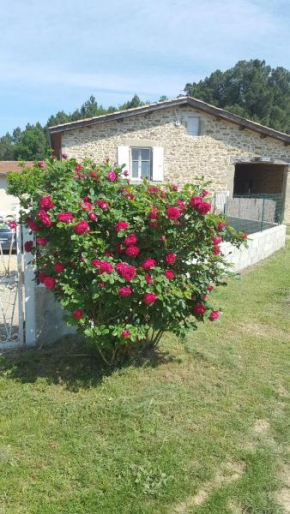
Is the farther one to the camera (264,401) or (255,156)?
(255,156)

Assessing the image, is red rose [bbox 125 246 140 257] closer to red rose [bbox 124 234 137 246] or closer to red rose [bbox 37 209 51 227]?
red rose [bbox 124 234 137 246]

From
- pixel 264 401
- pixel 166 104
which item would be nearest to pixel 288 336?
pixel 264 401

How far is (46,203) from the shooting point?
8.94 ft

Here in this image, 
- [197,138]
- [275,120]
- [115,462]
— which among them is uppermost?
[275,120]

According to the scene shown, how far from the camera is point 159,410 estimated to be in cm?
282

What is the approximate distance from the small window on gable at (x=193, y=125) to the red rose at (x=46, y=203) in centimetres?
1333

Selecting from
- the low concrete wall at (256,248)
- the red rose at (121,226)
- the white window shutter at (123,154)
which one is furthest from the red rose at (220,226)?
the white window shutter at (123,154)

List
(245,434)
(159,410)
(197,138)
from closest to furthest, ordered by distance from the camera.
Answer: (245,434)
(159,410)
(197,138)

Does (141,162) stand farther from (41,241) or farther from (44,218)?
(44,218)

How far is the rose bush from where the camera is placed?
2.73m

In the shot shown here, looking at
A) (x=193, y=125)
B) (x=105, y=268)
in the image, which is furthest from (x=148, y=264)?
(x=193, y=125)

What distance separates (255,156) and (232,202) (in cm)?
595

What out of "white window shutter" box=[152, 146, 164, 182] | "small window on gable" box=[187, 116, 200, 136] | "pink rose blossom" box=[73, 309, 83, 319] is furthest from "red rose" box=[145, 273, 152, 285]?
"small window on gable" box=[187, 116, 200, 136]

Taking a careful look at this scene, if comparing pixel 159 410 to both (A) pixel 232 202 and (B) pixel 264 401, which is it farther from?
(A) pixel 232 202
